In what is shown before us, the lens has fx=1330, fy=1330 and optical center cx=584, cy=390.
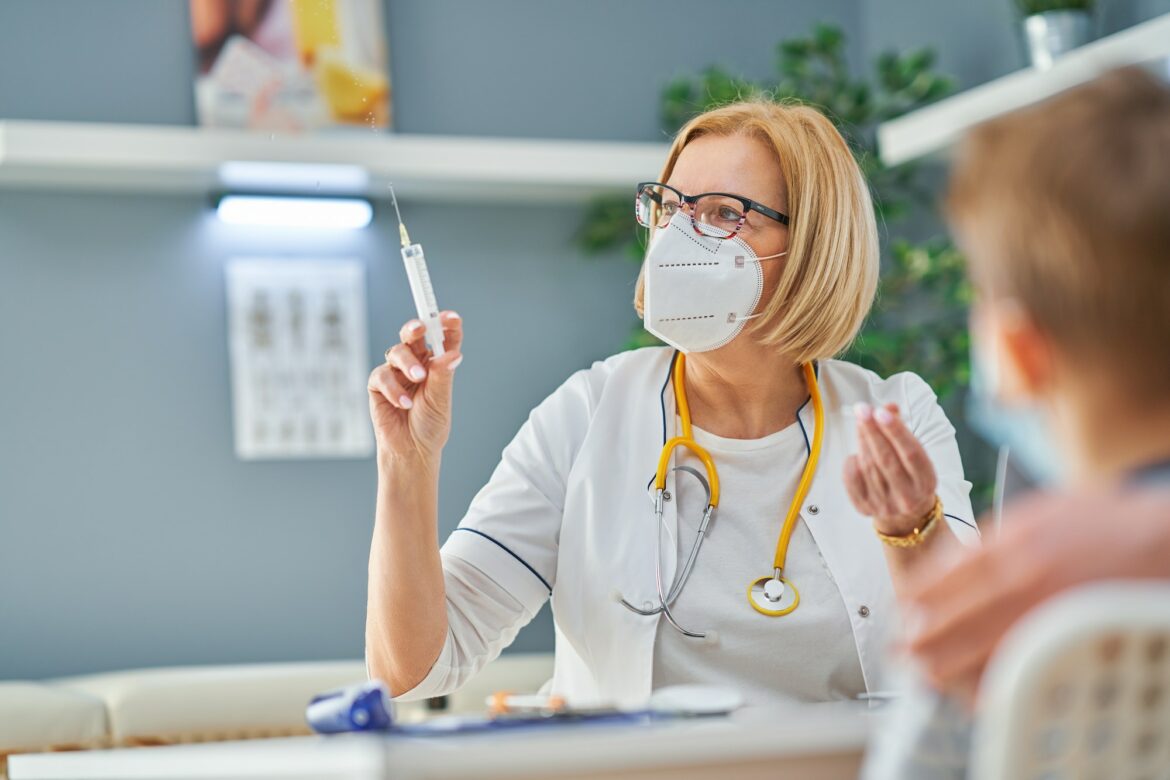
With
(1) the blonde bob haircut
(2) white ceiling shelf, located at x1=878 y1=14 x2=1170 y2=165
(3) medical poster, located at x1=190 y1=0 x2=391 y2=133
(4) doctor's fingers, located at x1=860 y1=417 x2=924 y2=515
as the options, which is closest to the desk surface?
(4) doctor's fingers, located at x1=860 y1=417 x2=924 y2=515

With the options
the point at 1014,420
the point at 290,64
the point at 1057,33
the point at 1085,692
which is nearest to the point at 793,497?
the point at 1014,420

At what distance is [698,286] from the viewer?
1.90 meters

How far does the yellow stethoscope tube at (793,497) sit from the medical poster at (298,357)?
2002 millimetres

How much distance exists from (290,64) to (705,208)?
2.18 m

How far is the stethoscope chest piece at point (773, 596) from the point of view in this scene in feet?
5.53

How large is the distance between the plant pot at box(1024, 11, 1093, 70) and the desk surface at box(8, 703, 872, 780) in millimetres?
2581

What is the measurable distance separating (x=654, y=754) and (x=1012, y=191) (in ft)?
1.40

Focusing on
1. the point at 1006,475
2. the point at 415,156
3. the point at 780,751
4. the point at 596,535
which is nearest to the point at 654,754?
the point at 780,751

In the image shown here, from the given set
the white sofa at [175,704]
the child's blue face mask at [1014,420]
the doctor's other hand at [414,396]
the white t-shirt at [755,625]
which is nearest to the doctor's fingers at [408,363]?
the doctor's other hand at [414,396]

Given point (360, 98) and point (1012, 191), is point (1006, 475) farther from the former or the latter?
point (360, 98)

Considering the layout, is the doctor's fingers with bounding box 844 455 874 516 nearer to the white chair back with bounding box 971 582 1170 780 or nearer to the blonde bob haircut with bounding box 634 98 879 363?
the blonde bob haircut with bounding box 634 98 879 363

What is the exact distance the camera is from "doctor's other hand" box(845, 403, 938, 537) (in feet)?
4.72

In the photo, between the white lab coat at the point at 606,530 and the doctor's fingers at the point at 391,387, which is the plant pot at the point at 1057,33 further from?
the doctor's fingers at the point at 391,387

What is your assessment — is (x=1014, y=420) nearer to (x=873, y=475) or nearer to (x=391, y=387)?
(x=873, y=475)
